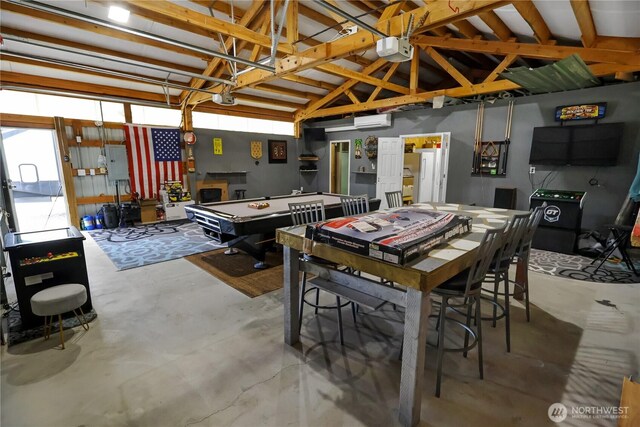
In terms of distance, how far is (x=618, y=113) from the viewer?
15.5ft

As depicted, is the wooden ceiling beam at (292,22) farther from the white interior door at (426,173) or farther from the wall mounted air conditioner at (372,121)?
the white interior door at (426,173)

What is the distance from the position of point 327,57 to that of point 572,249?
16.4 ft

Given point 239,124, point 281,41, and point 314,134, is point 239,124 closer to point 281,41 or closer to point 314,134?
point 314,134

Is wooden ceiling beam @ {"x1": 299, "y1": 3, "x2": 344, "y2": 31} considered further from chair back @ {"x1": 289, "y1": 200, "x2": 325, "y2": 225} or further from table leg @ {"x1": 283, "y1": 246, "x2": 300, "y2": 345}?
table leg @ {"x1": 283, "y1": 246, "x2": 300, "y2": 345}

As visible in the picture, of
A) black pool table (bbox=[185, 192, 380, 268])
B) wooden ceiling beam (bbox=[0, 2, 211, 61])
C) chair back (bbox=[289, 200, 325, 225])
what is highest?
wooden ceiling beam (bbox=[0, 2, 211, 61])

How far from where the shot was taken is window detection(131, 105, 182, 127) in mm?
6914

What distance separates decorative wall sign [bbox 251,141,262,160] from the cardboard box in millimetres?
7226

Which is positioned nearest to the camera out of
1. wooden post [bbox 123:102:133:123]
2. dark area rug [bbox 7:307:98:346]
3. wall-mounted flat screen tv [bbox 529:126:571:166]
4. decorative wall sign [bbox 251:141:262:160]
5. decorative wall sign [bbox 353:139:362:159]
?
dark area rug [bbox 7:307:98:346]

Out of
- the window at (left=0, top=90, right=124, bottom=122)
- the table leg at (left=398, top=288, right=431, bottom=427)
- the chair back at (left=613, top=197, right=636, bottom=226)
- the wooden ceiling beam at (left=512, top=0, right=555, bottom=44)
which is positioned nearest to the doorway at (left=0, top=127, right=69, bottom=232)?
the window at (left=0, top=90, right=124, bottom=122)

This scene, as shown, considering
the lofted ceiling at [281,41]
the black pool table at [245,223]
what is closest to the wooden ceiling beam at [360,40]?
the lofted ceiling at [281,41]

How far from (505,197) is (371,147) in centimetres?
371

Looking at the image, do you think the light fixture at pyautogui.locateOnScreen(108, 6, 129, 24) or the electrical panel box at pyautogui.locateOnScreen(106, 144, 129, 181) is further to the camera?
the electrical panel box at pyautogui.locateOnScreen(106, 144, 129, 181)

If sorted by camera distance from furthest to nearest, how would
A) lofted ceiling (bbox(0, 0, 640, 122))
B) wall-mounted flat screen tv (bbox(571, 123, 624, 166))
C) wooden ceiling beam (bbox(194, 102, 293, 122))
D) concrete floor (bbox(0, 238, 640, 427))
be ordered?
wooden ceiling beam (bbox(194, 102, 293, 122)), wall-mounted flat screen tv (bbox(571, 123, 624, 166)), lofted ceiling (bbox(0, 0, 640, 122)), concrete floor (bbox(0, 238, 640, 427))

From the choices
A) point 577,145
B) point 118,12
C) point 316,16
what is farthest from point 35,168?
point 577,145
